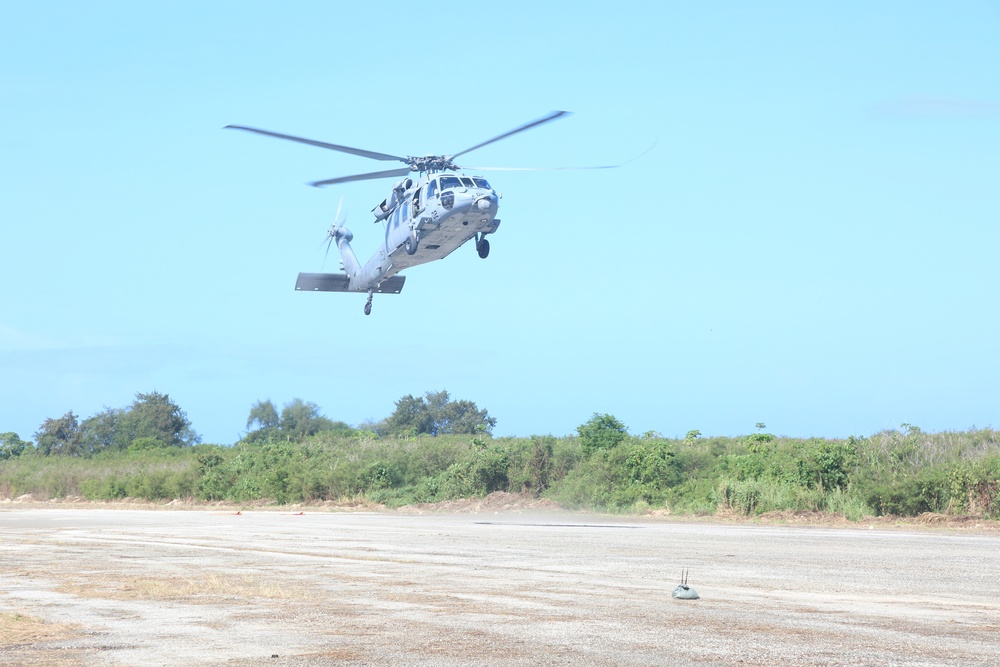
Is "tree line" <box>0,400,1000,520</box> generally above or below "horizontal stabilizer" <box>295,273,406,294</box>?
below

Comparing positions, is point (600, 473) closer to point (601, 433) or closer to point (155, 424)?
point (601, 433)

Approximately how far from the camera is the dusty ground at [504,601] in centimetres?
1012

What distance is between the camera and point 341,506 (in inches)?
1938

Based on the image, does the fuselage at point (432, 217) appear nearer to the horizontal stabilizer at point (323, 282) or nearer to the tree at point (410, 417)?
the horizontal stabilizer at point (323, 282)

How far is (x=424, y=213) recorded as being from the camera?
36.5 m

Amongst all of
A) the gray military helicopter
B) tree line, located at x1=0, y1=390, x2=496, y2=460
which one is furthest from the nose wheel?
tree line, located at x1=0, y1=390, x2=496, y2=460

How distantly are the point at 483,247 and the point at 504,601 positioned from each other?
79.5 feet

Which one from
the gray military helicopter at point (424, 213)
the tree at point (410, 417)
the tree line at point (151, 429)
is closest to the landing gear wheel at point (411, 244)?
the gray military helicopter at point (424, 213)

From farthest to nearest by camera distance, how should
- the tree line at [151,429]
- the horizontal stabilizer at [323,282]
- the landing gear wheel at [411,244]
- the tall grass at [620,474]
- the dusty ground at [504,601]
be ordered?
1. the tree line at [151,429]
2. the horizontal stabilizer at [323,282]
3. the landing gear wheel at [411,244]
4. the tall grass at [620,474]
5. the dusty ground at [504,601]

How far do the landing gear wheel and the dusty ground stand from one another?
13881 mm

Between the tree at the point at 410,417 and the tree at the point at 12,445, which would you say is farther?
the tree at the point at 410,417

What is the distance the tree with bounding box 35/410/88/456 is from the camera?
99062 mm

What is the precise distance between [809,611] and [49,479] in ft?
204

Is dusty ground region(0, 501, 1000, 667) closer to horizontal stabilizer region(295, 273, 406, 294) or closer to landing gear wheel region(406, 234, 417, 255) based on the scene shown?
landing gear wheel region(406, 234, 417, 255)
